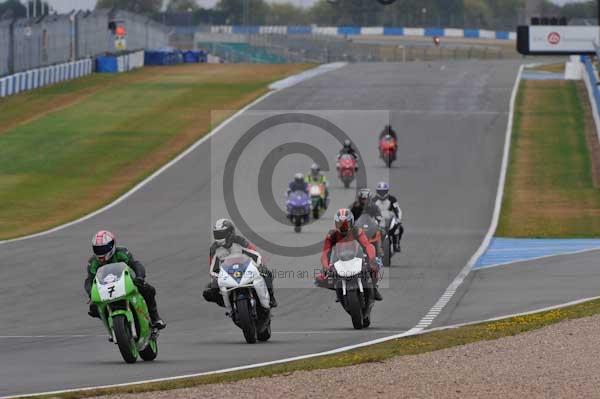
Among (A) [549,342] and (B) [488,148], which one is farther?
(B) [488,148]

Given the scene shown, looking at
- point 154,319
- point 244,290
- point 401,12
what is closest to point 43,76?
point 244,290

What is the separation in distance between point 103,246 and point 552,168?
3193 centimetres

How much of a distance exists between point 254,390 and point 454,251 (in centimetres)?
1710

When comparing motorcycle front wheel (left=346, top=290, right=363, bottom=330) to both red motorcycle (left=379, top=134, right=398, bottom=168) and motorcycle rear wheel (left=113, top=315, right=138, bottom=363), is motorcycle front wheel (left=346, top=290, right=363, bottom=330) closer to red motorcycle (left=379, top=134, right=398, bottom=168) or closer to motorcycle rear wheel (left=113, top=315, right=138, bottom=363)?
motorcycle rear wheel (left=113, top=315, right=138, bottom=363)

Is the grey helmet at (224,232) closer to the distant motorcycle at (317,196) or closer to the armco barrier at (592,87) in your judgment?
the distant motorcycle at (317,196)

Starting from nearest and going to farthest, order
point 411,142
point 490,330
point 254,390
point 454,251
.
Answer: point 254,390
point 490,330
point 454,251
point 411,142

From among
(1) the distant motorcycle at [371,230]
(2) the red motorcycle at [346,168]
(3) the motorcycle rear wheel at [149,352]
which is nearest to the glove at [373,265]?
(1) the distant motorcycle at [371,230]

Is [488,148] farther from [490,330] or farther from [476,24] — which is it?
[476,24]

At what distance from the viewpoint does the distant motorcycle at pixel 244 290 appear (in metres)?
15.6

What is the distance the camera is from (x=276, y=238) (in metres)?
31.0

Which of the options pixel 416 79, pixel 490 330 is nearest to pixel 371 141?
pixel 416 79

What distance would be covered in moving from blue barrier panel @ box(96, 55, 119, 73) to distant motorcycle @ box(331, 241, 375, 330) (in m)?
60.4

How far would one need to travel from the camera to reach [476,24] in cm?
15550

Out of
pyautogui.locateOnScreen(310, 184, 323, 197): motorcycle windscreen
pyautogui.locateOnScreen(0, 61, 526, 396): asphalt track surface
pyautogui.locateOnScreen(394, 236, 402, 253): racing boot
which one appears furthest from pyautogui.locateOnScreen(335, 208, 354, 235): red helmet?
pyautogui.locateOnScreen(310, 184, 323, 197): motorcycle windscreen
